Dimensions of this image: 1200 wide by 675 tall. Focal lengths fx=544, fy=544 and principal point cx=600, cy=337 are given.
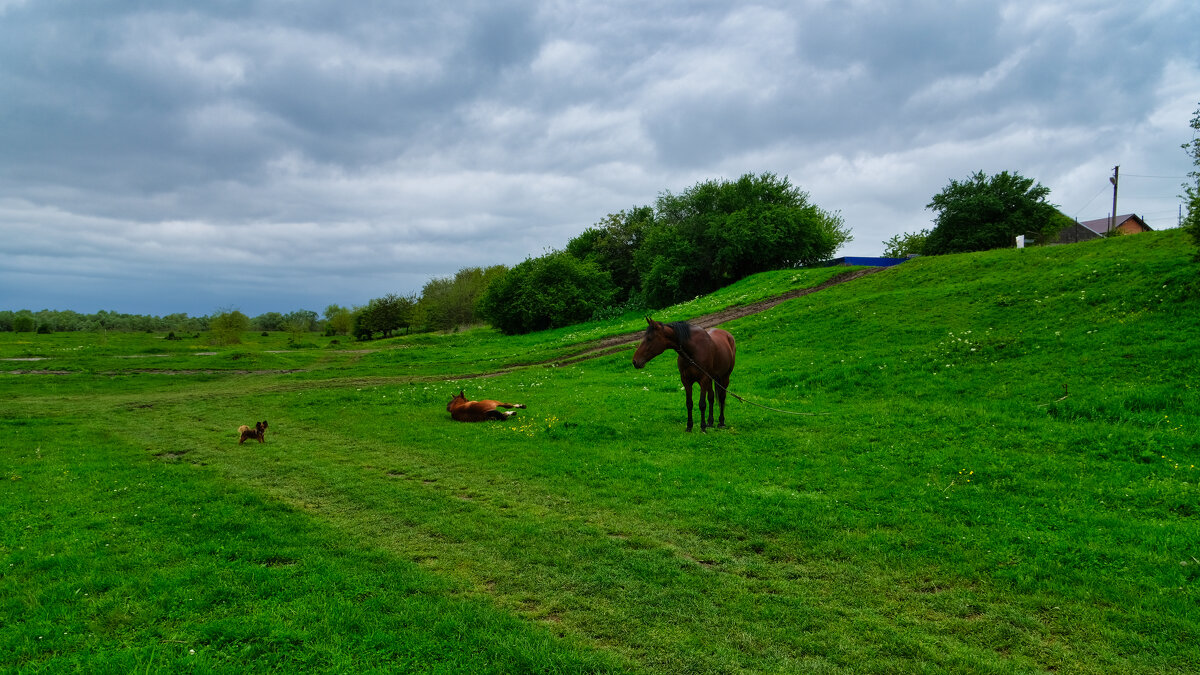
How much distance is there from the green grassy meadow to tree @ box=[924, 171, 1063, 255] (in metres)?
33.4

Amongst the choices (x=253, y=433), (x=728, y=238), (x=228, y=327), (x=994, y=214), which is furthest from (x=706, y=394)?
(x=228, y=327)

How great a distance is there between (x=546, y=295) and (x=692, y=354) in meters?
42.6

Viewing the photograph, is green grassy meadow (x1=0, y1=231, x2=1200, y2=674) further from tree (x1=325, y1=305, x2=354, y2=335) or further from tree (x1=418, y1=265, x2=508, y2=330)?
tree (x1=325, y1=305, x2=354, y2=335)

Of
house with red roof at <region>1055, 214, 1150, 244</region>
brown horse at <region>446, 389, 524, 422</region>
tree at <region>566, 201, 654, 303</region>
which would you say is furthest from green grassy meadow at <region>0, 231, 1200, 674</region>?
house with red roof at <region>1055, 214, 1150, 244</region>

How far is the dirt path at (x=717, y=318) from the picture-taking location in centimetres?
3027

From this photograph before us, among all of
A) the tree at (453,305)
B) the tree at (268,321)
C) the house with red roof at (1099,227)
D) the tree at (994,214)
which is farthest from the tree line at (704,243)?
the tree at (268,321)

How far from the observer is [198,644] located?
4598 mm

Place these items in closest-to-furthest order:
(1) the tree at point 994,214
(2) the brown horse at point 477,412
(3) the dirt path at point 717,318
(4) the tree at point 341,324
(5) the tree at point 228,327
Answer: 1. (2) the brown horse at point 477,412
2. (3) the dirt path at point 717,318
3. (1) the tree at point 994,214
4. (5) the tree at point 228,327
5. (4) the tree at point 341,324

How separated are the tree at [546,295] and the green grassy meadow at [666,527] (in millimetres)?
36409

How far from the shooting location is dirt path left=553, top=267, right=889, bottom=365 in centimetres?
3027

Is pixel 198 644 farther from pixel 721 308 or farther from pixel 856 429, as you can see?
pixel 721 308

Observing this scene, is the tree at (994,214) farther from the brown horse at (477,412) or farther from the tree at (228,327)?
the tree at (228,327)

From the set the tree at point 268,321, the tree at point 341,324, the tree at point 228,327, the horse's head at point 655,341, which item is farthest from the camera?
the tree at point 268,321

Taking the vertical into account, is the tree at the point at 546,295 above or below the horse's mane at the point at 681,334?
above
